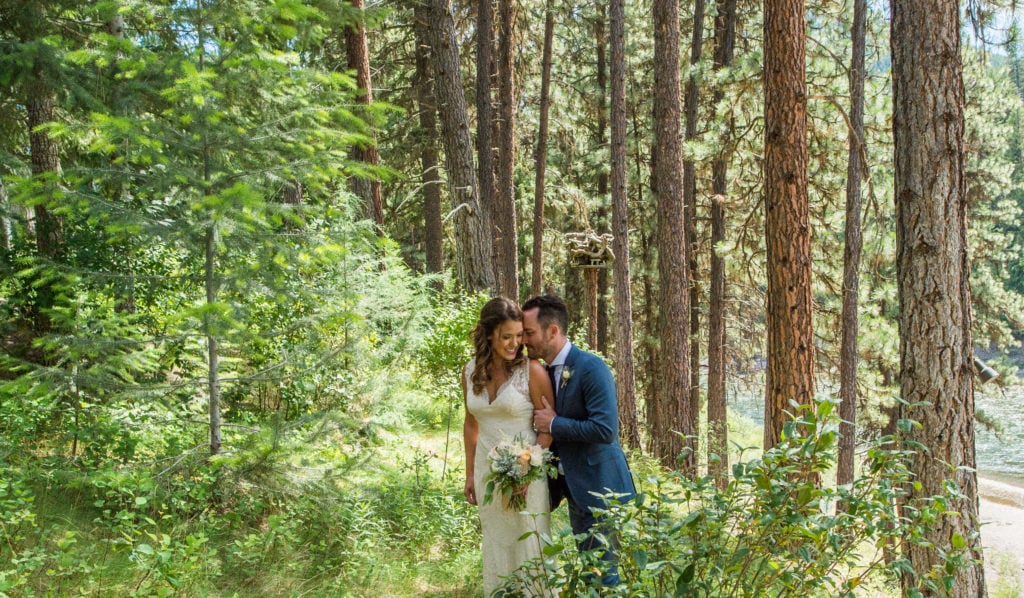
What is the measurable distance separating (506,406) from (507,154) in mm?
10606

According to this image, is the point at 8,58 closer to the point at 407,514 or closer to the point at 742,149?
the point at 407,514

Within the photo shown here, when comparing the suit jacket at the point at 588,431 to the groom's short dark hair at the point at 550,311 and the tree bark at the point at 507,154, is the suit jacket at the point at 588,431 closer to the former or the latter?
the groom's short dark hair at the point at 550,311

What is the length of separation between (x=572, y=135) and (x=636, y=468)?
12575 mm

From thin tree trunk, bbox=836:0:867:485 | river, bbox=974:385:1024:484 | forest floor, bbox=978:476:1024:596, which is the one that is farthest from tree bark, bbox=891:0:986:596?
river, bbox=974:385:1024:484

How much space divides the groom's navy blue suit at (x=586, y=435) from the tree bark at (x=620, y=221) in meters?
7.70

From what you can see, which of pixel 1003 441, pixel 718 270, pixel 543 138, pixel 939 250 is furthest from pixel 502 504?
pixel 1003 441

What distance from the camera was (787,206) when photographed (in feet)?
20.1

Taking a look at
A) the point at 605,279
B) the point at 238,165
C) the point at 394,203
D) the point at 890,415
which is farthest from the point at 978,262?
the point at 238,165

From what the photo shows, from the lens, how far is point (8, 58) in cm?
595

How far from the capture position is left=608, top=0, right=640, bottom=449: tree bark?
11.8 meters

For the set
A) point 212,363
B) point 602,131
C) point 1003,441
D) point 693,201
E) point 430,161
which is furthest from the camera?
point 1003,441

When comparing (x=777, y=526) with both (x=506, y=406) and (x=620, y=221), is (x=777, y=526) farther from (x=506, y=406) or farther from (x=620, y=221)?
(x=620, y=221)

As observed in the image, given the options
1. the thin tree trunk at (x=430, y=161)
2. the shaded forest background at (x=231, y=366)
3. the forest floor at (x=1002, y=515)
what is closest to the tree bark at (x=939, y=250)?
the shaded forest background at (x=231, y=366)

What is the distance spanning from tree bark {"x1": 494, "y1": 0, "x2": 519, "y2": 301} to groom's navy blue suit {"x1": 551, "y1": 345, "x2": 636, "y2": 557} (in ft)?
30.5
